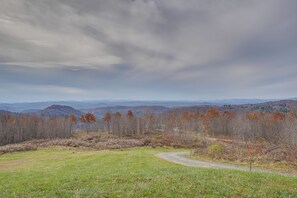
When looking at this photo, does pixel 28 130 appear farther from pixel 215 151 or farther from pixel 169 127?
pixel 215 151

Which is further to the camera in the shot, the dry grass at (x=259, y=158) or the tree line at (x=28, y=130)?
the tree line at (x=28, y=130)

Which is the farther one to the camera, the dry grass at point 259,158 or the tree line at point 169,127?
the tree line at point 169,127

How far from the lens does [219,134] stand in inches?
4619

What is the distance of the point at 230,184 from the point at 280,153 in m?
28.3

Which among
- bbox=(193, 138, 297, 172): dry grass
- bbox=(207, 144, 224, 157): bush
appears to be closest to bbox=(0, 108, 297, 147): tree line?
bbox=(207, 144, 224, 157): bush

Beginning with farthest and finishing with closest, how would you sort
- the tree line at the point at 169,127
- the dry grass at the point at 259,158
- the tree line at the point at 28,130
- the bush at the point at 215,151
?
1. the tree line at the point at 169,127
2. the tree line at the point at 28,130
3. the bush at the point at 215,151
4. the dry grass at the point at 259,158

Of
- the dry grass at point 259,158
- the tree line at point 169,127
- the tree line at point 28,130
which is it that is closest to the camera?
the dry grass at point 259,158

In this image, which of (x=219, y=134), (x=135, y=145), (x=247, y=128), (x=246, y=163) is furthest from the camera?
(x=219, y=134)

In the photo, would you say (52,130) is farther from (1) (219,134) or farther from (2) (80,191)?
→ (2) (80,191)

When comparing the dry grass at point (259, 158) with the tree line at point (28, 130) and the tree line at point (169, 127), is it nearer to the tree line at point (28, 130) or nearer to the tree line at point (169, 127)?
the tree line at point (169, 127)

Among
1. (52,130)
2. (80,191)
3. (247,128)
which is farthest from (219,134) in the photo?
(80,191)

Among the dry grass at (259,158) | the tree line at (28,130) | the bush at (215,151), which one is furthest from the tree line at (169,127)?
the dry grass at (259,158)

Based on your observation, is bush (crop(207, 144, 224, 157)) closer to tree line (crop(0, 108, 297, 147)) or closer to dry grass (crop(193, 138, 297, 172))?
dry grass (crop(193, 138, 297, 172))

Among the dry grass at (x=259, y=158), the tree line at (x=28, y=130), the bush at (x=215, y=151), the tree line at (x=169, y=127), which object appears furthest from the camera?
the tree line at (x=169, y=127)
